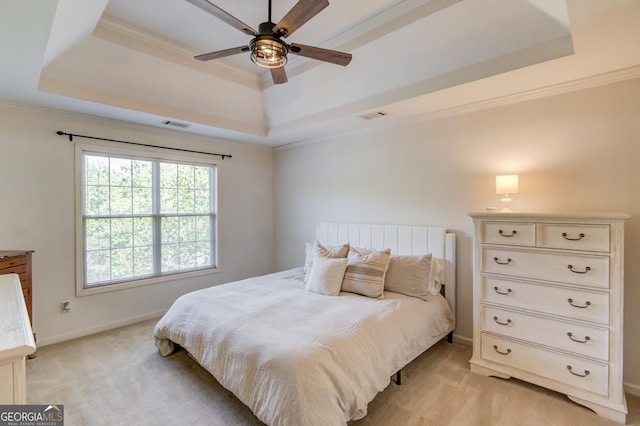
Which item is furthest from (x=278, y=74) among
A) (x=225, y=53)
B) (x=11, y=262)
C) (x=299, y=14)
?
(x=11, y=262)

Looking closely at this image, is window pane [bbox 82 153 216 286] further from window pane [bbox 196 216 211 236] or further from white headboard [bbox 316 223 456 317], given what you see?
white headboard [bbox 316 223 456 317]

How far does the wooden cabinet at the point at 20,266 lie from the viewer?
8.30 feet

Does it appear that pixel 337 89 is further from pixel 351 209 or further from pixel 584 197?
pixel 584 197

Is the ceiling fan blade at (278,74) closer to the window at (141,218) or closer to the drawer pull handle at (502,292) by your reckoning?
the window at (141,218)

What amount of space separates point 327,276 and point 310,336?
101 cm

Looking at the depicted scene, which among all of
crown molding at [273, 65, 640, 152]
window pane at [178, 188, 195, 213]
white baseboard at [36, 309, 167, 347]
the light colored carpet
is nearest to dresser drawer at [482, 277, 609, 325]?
the light colored carpet

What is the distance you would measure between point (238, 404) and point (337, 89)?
305 cm

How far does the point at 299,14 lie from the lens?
1676mm

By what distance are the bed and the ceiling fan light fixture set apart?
183 centimetres

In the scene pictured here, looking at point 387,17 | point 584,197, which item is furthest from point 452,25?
point 584,197

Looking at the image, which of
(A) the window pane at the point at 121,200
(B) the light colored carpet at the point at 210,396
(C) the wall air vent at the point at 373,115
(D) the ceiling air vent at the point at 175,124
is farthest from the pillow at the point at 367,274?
(A) the window pane at the point at 121,200

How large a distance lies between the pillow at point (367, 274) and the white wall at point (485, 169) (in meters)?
0.83

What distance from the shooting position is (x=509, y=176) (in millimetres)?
2707

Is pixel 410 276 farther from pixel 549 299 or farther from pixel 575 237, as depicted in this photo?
pixel 575 237
